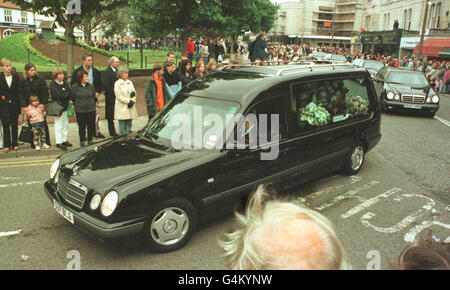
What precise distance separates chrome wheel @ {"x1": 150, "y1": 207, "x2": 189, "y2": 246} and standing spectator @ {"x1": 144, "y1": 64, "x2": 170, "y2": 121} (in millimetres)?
4863

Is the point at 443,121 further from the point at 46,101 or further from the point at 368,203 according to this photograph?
the point at 46,101

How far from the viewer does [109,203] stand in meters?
3.81

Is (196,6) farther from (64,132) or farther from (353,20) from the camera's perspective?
(353,20)

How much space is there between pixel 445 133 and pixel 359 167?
5796 millimetres

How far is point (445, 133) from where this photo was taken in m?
11.3

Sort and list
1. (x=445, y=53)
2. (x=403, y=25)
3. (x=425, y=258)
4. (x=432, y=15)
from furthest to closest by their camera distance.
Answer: (x=403, y=25) < (x=432, y=15) < (x=445, y=53) < (x=425, y=258)

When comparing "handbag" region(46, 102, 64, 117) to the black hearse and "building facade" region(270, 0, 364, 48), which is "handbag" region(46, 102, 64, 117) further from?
"building facade" region(270, 0, 364, 48)

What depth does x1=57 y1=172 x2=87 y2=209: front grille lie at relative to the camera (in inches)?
160

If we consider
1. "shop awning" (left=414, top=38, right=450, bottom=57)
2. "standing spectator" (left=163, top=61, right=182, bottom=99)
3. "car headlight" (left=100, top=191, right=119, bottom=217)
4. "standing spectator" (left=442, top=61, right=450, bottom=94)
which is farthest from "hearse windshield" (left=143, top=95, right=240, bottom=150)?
"shop awning" (left=414, top=38, right=450, bottom=57)

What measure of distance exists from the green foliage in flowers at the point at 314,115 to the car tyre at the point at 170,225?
7.70 feet

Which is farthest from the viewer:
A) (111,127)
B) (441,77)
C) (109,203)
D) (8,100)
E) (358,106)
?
(441,77)

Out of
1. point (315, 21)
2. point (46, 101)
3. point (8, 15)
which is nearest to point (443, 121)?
point (46, 101)

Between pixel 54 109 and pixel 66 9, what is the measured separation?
22.7 feet
